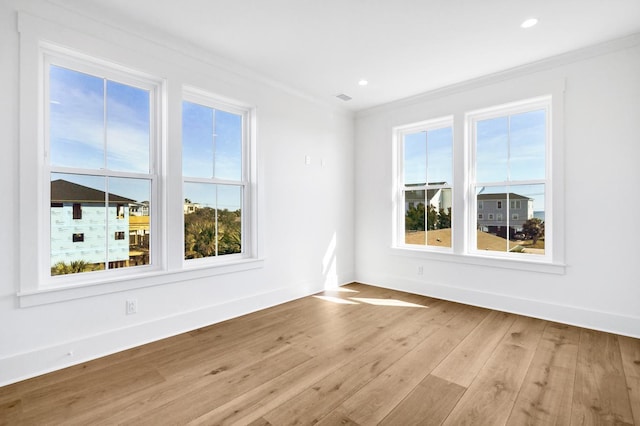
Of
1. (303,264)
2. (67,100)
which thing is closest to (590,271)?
(303,264)

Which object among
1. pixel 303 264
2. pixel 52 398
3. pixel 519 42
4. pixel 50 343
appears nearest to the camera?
pixel 52 398

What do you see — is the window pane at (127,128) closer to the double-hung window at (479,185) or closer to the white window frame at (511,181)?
the double-hung window at (479,185)

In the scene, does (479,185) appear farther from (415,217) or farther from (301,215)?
(301,215)

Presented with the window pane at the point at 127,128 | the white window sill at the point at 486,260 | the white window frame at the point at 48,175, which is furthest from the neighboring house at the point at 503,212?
the window pane at the point at 127,128

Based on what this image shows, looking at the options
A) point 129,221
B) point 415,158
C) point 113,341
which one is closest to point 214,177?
point 129,221

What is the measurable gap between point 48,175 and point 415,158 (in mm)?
4133

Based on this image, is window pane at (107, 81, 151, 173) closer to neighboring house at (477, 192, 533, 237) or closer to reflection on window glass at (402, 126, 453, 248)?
reflection on window glass at (402, 126, 453, 248)

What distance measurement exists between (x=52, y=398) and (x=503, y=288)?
4.19 metres

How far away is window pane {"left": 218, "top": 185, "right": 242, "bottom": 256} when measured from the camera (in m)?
3.49

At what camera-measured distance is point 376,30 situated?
2.74 metres

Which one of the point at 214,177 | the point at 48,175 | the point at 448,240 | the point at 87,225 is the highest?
the point at 214,177

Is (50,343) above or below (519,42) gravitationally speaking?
below

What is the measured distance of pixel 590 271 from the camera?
3105 millimetres

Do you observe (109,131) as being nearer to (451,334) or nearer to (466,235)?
(451,334)
